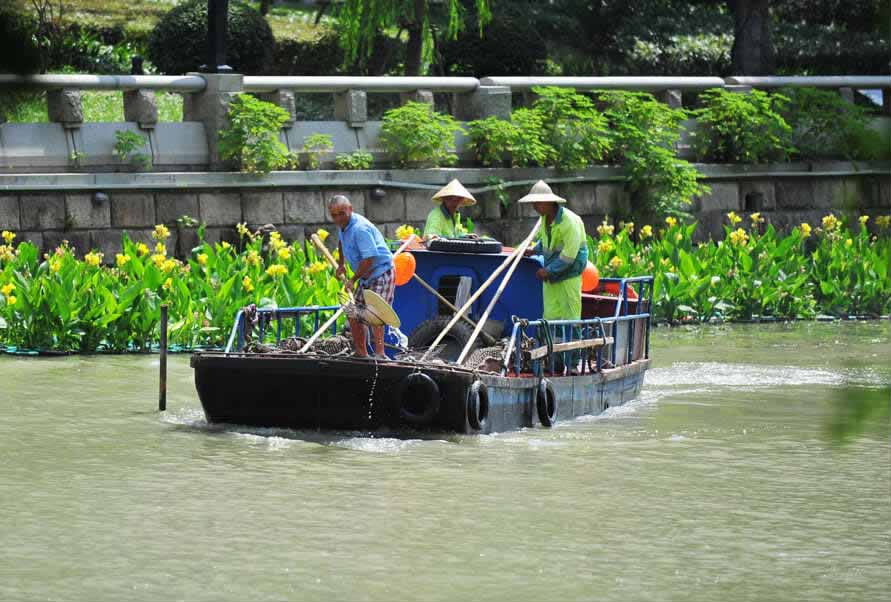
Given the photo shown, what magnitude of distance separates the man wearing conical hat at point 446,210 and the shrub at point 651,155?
773cm

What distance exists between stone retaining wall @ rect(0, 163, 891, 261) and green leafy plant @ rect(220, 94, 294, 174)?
222 mm

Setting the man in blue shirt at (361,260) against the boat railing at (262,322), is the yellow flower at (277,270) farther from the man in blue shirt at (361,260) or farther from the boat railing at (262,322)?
the man in blue shirt at (361,260)

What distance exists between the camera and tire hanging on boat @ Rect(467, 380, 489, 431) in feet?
36.1

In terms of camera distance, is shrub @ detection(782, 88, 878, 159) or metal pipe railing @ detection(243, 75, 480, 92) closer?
metal pipe railing @ detection(243, 75, 480, 92)

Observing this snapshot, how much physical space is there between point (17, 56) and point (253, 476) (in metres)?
8.35

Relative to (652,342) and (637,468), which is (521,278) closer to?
(637,468)

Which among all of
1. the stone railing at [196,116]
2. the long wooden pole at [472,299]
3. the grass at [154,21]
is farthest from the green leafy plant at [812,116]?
the long wooden pole at [472,299]

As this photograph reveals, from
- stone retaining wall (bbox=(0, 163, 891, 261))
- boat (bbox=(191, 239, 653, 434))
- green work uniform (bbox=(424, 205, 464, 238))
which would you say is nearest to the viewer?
boat (bbox=(191, 239, 653, 434))

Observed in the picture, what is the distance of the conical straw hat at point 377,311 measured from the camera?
10.8 metres

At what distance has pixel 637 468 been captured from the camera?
1035 cm

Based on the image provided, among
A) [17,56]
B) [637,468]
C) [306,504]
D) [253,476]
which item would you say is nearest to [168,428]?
[253,476]

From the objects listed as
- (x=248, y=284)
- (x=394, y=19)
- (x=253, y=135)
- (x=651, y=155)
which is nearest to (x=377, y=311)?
(x=248, y=284)

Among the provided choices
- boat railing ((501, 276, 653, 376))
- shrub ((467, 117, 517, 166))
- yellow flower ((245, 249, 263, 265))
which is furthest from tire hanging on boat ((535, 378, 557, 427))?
shrub ((467, 117, 517, 166))

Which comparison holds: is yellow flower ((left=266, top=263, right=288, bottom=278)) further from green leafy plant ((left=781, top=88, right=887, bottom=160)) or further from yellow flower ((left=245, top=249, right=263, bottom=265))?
green leafy plant ((left=781, top=88, right=887, bottom=160))
